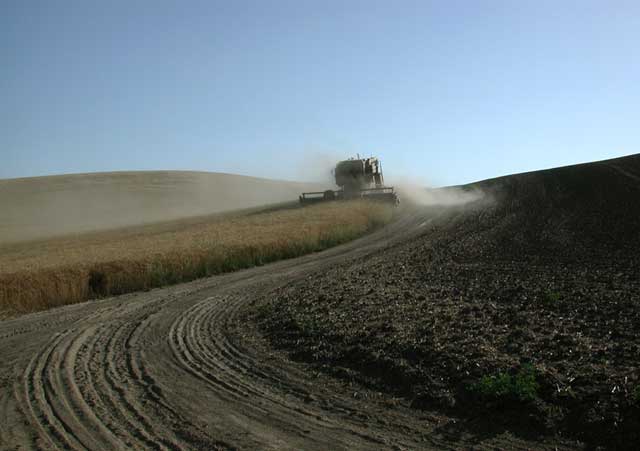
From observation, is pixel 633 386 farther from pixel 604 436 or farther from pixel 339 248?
pixel 339 248

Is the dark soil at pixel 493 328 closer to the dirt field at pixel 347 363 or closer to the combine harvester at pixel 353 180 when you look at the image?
the dirt field at pixel 347 363

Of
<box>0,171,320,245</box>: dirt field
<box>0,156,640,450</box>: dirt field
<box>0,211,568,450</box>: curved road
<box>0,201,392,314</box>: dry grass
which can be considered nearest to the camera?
<box>0,211,568,450</box>: curved road

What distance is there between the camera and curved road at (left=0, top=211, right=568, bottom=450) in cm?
637

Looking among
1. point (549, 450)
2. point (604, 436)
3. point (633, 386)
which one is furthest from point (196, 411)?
point (633, 386)

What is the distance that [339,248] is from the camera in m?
26.3

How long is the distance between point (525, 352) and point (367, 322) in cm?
335

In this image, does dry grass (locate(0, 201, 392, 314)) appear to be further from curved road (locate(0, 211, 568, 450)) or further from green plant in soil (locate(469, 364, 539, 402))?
green plant in soil (locate(469, 364, 539, 402))

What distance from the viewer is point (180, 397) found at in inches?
306

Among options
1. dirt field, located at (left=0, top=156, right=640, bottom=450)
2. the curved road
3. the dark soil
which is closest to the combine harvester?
the dark soil

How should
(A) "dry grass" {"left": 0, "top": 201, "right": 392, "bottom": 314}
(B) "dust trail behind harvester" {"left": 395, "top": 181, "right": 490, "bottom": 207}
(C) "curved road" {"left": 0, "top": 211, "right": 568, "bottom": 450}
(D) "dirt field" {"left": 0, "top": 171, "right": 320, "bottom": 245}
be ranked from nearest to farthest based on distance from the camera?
(C) "curved road" {"left": 0, "top": 211, "right": 568, "bottom": 450} → (A) "dry grass" {"left": 0, "top": 201, "right": 392, "bottom": 314} → (B) "dust trail behind harvester" {"left": 395, "top": 181, "right": 490, "bottom": 207} → (D) "dirt field" {"left": 0, "top": 171, "right": 320, "bottom": 245}

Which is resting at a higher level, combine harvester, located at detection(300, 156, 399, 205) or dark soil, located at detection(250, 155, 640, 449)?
combine harvester, located at detection(300, 156, 399, 205)

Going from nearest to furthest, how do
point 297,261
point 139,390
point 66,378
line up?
1. point 139,390
2. point 66,378
3. point 297,261

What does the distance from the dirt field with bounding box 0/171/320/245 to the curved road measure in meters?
35.8

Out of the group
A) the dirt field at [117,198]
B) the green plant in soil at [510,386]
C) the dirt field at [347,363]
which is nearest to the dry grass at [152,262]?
the dirt field at [347,363]
